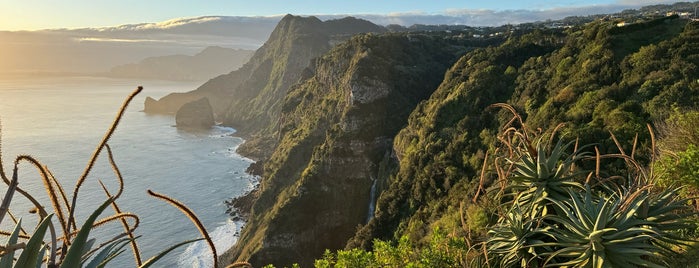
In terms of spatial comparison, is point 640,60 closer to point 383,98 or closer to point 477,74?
point 477,74

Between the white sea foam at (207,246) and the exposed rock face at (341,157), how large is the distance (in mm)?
4555

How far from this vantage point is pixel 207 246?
267ft

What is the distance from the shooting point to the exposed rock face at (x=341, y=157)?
74250 millimetres

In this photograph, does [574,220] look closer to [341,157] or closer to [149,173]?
[341,157]

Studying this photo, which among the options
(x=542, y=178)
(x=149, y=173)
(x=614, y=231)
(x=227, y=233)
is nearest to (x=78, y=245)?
(x=614, y=231)

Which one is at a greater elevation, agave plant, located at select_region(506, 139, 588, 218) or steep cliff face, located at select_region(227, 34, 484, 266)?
agave plant, located at select_region(506, 139, 588, 218)

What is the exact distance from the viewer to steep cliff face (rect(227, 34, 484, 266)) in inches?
2923

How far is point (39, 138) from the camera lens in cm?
15212

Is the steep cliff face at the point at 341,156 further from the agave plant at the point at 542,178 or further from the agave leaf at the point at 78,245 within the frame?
the agave leaf at the point at 78,245

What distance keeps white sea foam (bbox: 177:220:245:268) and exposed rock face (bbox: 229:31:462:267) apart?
179 inches

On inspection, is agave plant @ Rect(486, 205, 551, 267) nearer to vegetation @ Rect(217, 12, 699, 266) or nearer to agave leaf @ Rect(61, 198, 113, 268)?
vegetation @ Rect(217, 12, 699, 266)

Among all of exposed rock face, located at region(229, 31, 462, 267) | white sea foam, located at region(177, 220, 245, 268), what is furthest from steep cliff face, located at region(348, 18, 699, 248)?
white sea foam, located at region(177, 220, 245, 268)

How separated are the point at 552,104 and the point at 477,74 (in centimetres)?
2082

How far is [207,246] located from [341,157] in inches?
1223
